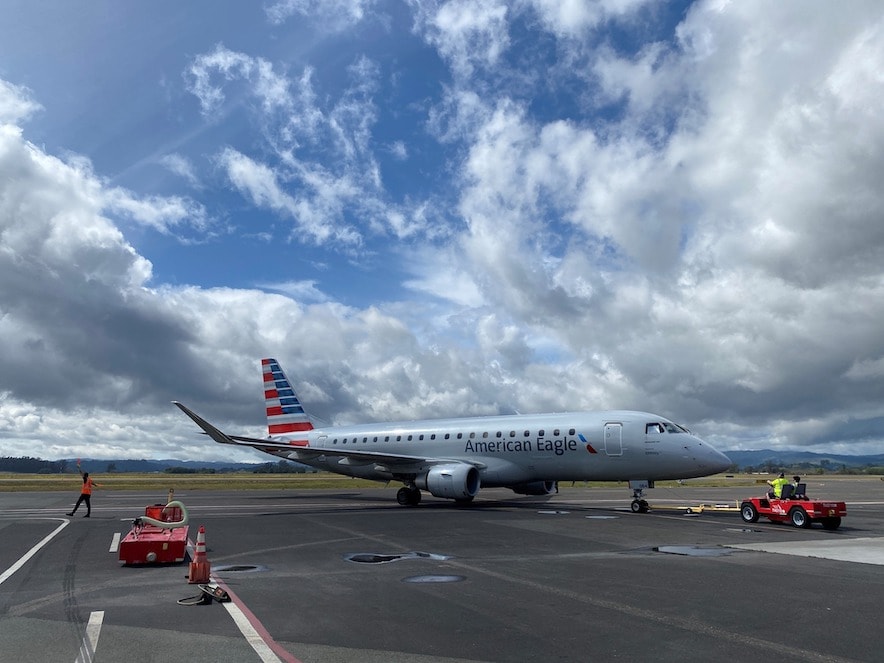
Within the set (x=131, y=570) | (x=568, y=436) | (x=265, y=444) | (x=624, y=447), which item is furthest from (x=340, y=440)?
(x=131, y=570)

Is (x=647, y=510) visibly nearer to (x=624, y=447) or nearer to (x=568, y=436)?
(x=624, y=447)

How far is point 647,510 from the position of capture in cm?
2623

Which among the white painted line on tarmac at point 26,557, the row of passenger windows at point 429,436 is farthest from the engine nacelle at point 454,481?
the white painted line on tarmac at point 26,557

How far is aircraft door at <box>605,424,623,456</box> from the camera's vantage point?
88.7 ft

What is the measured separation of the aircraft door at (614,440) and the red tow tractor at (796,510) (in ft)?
17.6

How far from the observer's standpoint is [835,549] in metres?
15.6

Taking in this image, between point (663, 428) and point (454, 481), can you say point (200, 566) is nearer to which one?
Answer: point (454, 481)

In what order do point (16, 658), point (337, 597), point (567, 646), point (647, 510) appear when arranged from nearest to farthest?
point (16, 658)
point (567, 646)
point (337, 597)
point (647, 510)

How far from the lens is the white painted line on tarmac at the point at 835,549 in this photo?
14290mm

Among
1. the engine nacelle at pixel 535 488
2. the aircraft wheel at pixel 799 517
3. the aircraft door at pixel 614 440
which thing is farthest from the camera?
the engine nacelle at pixel 535 488

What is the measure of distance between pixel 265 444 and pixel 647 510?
1896 centimetres

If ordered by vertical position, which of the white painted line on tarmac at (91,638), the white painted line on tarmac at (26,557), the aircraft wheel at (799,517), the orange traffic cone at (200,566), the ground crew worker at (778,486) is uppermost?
the ground crew worker at (778,486)

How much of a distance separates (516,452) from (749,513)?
34.0ft

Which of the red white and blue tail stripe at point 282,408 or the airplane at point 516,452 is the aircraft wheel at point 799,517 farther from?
the red white and blue tail stripe at point 282,408
